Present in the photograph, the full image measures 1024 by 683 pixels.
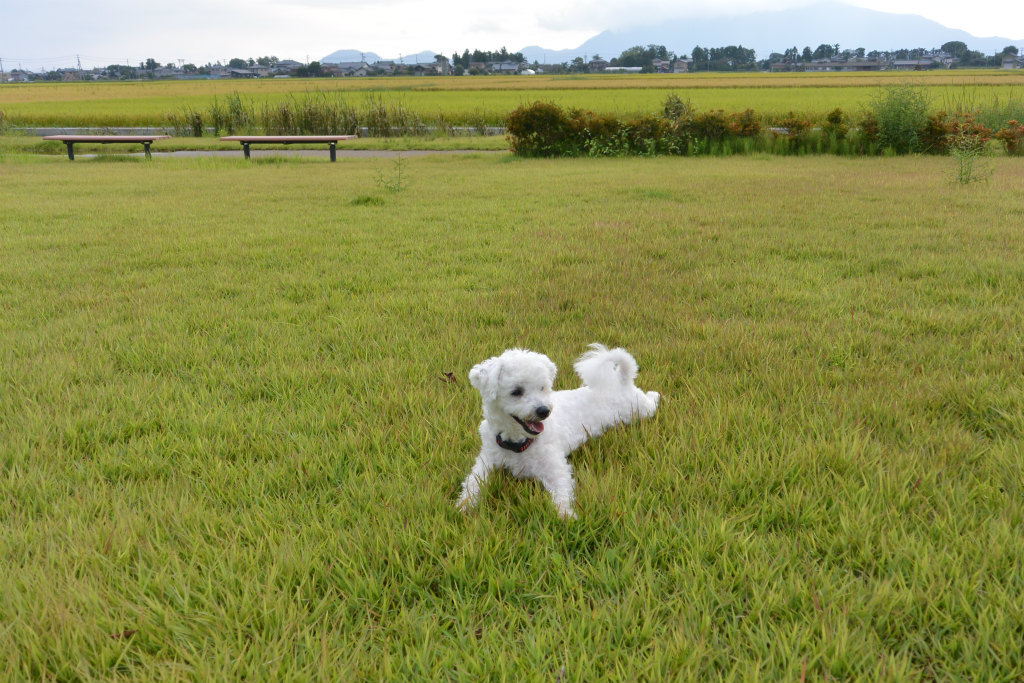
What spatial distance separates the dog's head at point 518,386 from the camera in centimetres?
241

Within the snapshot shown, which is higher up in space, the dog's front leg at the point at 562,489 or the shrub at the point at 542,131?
the shrub at the point at 542,131

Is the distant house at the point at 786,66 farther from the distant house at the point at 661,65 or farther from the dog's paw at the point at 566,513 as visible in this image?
the dog's paw at the point at 566,513

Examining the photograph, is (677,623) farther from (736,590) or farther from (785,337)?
(785,337)

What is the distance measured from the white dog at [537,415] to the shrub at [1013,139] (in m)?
18.7

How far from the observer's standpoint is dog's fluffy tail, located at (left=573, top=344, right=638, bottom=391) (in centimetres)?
280

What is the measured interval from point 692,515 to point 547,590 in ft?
2.10

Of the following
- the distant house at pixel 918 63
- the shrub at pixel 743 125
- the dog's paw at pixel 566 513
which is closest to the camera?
the dog's paw at pixel 566 513

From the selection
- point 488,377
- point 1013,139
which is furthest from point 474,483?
point 1013,139

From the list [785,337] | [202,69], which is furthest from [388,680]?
[202,69]

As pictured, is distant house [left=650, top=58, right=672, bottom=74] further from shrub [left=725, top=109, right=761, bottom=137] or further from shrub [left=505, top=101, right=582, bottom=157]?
shrub [left=505, top=101, right=582, bottom=157]

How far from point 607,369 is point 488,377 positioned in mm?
642

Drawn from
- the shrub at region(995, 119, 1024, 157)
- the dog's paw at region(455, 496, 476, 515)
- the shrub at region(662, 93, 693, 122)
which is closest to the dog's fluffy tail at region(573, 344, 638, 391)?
the dog's paw at region(455, 496, 476, 515)

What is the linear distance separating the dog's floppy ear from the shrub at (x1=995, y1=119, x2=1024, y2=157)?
19292mm

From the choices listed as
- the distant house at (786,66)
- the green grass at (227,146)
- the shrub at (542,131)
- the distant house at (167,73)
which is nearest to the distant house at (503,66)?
the distant house at (786,66)
